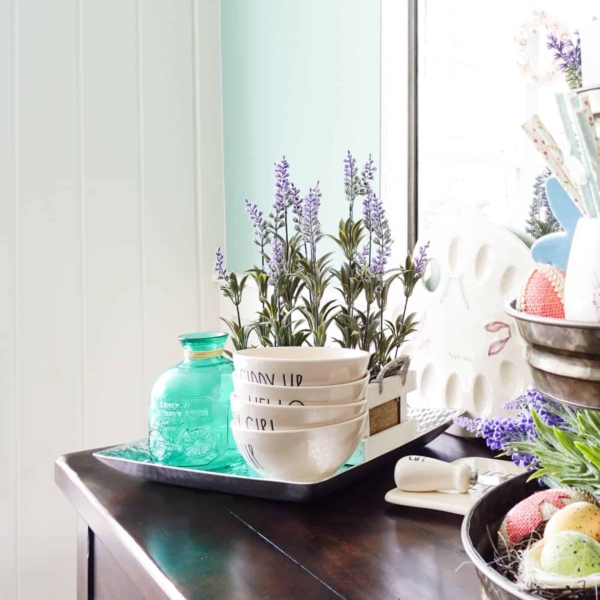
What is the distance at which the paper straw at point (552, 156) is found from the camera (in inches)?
15.8

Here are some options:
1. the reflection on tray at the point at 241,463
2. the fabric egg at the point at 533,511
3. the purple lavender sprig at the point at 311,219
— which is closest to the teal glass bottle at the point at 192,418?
the reflection on tray at the point at 241,463

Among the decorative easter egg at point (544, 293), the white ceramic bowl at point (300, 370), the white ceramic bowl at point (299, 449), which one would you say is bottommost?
the white ceramic bowl at point (299, 449)

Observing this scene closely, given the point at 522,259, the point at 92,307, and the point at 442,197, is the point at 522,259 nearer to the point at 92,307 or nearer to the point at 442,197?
the point at 442,197

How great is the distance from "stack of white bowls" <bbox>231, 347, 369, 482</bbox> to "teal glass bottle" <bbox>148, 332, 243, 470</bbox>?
99 mm

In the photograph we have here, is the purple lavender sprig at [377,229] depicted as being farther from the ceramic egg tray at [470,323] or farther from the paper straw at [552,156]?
the paper straw at [552,156]

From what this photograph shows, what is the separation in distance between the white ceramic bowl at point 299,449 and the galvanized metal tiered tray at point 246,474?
0.05ft

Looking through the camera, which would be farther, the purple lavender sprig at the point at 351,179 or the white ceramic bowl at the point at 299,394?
the purple lavender sprig at the point at 351,179

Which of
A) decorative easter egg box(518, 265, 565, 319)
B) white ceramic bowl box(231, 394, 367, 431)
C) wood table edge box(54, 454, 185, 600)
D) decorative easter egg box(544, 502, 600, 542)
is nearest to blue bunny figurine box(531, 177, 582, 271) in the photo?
decorative easter egg box(518, 265, 565, 319)

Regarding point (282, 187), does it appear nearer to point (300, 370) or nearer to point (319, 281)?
point (319, 281)

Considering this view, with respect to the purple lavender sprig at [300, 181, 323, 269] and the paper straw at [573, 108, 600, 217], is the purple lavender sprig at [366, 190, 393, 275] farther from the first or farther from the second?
the paper straw at [573, 108, 600, 217]

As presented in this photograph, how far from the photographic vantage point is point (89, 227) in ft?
5.33

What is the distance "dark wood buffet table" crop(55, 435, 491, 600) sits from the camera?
0.50 m

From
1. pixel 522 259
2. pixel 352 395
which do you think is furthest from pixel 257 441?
pixel 522 259

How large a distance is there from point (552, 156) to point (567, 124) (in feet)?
0.09
